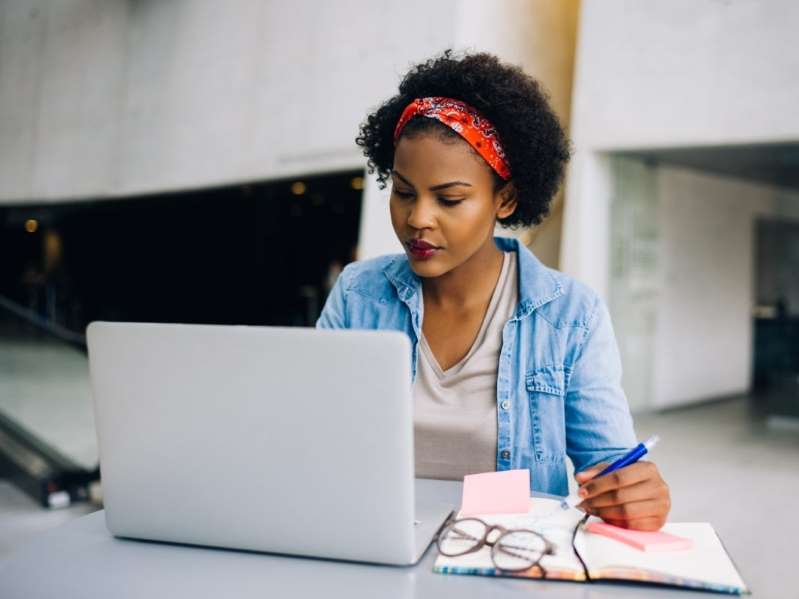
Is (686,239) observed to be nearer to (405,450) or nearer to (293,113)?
(293,113)

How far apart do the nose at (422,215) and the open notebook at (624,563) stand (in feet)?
2.09

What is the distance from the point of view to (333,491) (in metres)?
0.83

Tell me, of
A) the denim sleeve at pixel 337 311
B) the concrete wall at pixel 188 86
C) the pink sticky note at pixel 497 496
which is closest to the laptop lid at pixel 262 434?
the pink sticky note at pixel 497 496

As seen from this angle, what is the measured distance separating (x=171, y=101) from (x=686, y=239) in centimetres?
608

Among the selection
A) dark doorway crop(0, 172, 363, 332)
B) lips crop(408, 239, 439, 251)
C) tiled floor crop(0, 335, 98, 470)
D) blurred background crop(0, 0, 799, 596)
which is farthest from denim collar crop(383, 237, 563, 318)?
dark doorway crop(0, 172, 363, 332)

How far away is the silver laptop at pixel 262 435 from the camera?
81cm

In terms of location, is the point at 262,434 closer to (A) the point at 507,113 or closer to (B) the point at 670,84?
(A) the point at 507,113

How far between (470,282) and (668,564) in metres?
0.84

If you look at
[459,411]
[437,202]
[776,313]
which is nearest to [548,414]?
[459,411]

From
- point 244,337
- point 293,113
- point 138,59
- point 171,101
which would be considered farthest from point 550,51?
point 244,337

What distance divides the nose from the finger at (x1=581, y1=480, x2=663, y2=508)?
62 centimetres

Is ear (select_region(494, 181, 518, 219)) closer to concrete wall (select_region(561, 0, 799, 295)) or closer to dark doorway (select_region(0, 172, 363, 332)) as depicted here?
concrete wall (select_region(561, 0, 799, 295))

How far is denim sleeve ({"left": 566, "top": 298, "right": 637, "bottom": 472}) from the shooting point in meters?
1.40

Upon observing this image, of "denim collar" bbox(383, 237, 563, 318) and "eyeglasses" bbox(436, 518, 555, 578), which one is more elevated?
"denim collar" bbox(383, 237, 563, 318)
